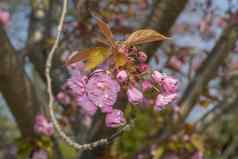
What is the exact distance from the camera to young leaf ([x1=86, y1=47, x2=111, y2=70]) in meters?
1.07

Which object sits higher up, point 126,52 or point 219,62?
point 126,52

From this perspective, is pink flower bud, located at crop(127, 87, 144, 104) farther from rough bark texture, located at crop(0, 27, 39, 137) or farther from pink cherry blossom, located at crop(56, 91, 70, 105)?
pink cherry blossom, located at crop(56, 91, 70, 105)

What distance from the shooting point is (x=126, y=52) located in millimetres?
1095

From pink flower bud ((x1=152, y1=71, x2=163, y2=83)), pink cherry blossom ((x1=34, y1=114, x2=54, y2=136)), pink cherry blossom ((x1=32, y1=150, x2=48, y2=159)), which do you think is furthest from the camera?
pink cherry blossom ((x1=32, y1=150, x2=48, y2=159))

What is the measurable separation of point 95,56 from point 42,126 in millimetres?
1029

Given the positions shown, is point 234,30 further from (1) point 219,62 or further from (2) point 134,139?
(2) point 134,139

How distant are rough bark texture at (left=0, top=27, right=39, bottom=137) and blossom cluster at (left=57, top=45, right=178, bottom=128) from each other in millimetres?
567

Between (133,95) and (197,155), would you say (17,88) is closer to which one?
(133,95)

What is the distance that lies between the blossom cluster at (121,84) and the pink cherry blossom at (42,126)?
0.83 metres

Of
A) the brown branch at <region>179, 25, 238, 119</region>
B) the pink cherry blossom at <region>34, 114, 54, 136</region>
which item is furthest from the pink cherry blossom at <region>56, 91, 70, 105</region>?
the brown branch at <region>179, 25, 238, 119</region>

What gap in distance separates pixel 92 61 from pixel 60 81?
59.1 inches

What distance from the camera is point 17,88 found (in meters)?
1.83

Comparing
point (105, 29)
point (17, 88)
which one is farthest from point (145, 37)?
point (17, 88)

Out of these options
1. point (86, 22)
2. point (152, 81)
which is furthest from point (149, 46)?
point (152, 81)
